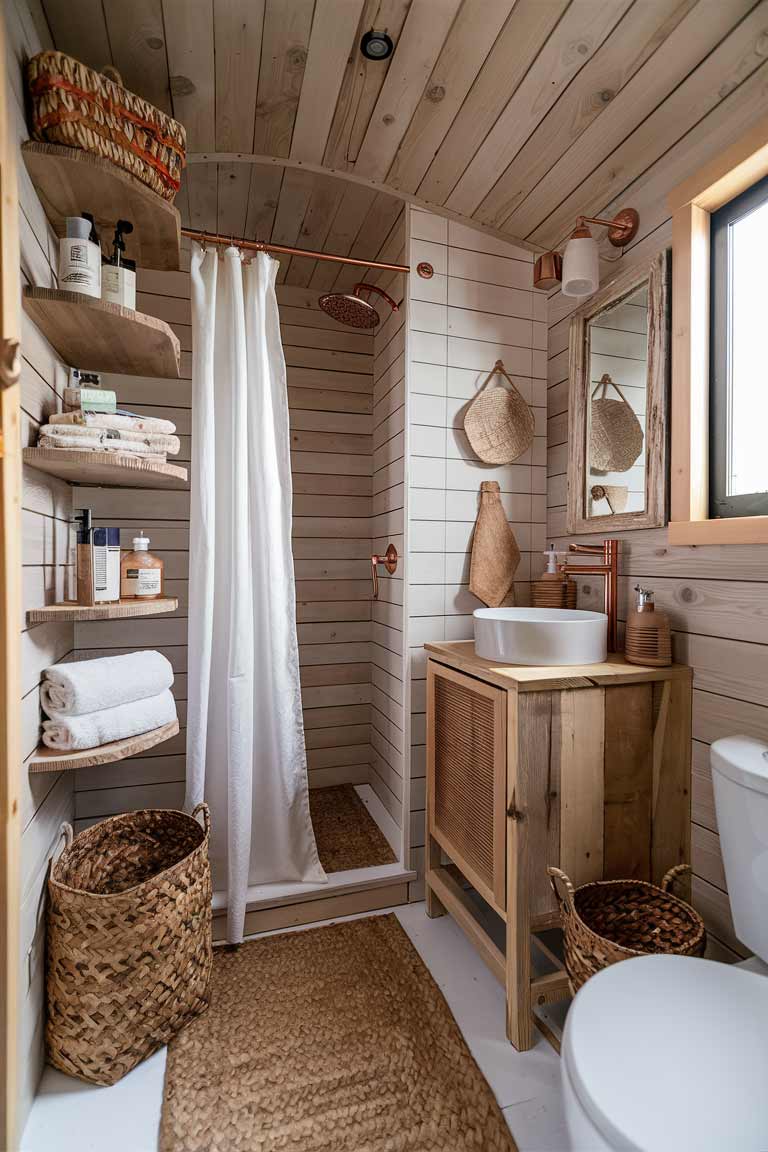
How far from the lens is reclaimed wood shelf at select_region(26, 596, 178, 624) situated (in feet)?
3.96

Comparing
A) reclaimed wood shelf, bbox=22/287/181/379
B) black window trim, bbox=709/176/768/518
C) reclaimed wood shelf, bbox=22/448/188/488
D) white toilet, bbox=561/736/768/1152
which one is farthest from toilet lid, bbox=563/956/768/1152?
reclaimed wood shelf, bbox=22/287/181/379

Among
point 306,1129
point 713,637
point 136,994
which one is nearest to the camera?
point 306,1129

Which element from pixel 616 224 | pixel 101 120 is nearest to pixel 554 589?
pixel 616 224

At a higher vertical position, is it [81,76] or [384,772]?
[81,76]

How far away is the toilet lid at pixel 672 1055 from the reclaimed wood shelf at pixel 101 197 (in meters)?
1.87

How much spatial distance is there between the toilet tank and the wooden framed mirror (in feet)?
2.16

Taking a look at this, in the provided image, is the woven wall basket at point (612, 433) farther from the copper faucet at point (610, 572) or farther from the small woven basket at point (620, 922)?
the small woven basket at point (620, 922)

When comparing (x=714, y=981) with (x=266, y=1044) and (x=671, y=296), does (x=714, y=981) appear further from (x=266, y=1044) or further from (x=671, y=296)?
(x=671, y=296)

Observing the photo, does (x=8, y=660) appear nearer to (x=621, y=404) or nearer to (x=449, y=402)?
(x=449, y=402)

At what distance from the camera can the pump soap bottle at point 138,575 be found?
58.4 inches

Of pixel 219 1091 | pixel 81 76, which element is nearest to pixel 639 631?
pixel 219 1091

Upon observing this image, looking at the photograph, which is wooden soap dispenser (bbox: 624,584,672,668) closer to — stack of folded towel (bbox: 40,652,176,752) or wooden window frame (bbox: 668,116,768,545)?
wooden window frame (bbox: 668,116,768,545)

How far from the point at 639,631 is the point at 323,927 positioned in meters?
1.28

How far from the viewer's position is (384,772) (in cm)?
229
